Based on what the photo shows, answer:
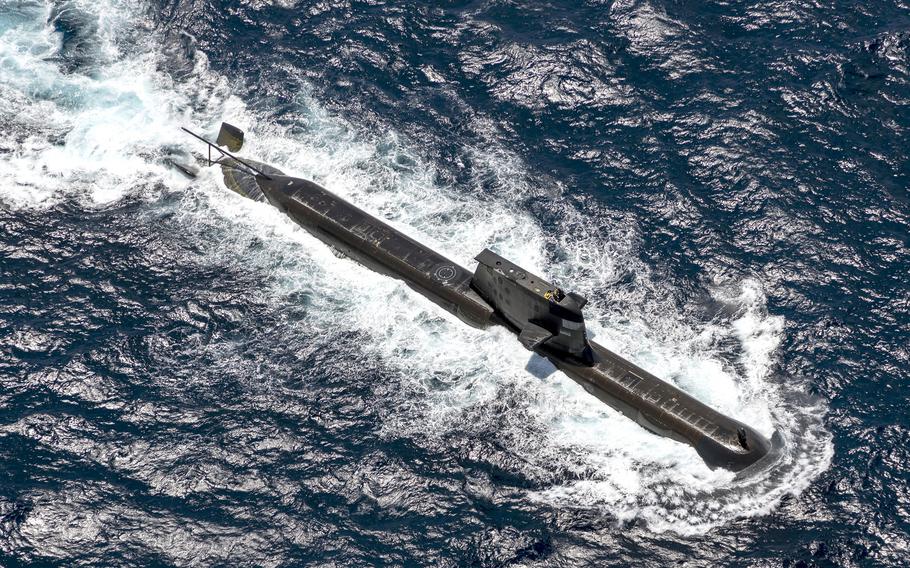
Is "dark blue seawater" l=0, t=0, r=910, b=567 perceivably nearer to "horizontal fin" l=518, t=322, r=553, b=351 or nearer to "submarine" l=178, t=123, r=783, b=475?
"submarine" l=178, t=123, r=783, b=475

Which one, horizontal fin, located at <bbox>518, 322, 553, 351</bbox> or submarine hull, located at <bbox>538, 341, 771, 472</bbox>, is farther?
horizontal fin, located at <bbox>518, 322, 553, 351</bbox>

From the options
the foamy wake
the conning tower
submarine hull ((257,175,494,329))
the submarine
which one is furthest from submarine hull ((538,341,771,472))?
submarine hull ((257,175,494,329))

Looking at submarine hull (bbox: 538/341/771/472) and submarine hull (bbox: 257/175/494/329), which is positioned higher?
submarine hull (bbox: 257/175/494/329)

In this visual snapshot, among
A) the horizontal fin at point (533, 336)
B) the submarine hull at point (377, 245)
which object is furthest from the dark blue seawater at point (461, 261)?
the horizontal fin at point (533, 336)

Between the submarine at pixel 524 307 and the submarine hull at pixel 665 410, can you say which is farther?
the submarine at pixel 524 307

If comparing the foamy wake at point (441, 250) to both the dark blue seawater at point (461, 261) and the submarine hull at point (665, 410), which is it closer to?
the dark blue seawater at point (461, 261)

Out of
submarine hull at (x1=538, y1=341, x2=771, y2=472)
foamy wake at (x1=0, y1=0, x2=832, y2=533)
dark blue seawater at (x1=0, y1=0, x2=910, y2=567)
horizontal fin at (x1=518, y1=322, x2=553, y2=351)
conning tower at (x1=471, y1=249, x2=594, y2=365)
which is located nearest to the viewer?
dark blue seawater at (x1=0, y1=0, x2=910, y2=567)

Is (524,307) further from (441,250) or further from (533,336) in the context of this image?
(441,250)
